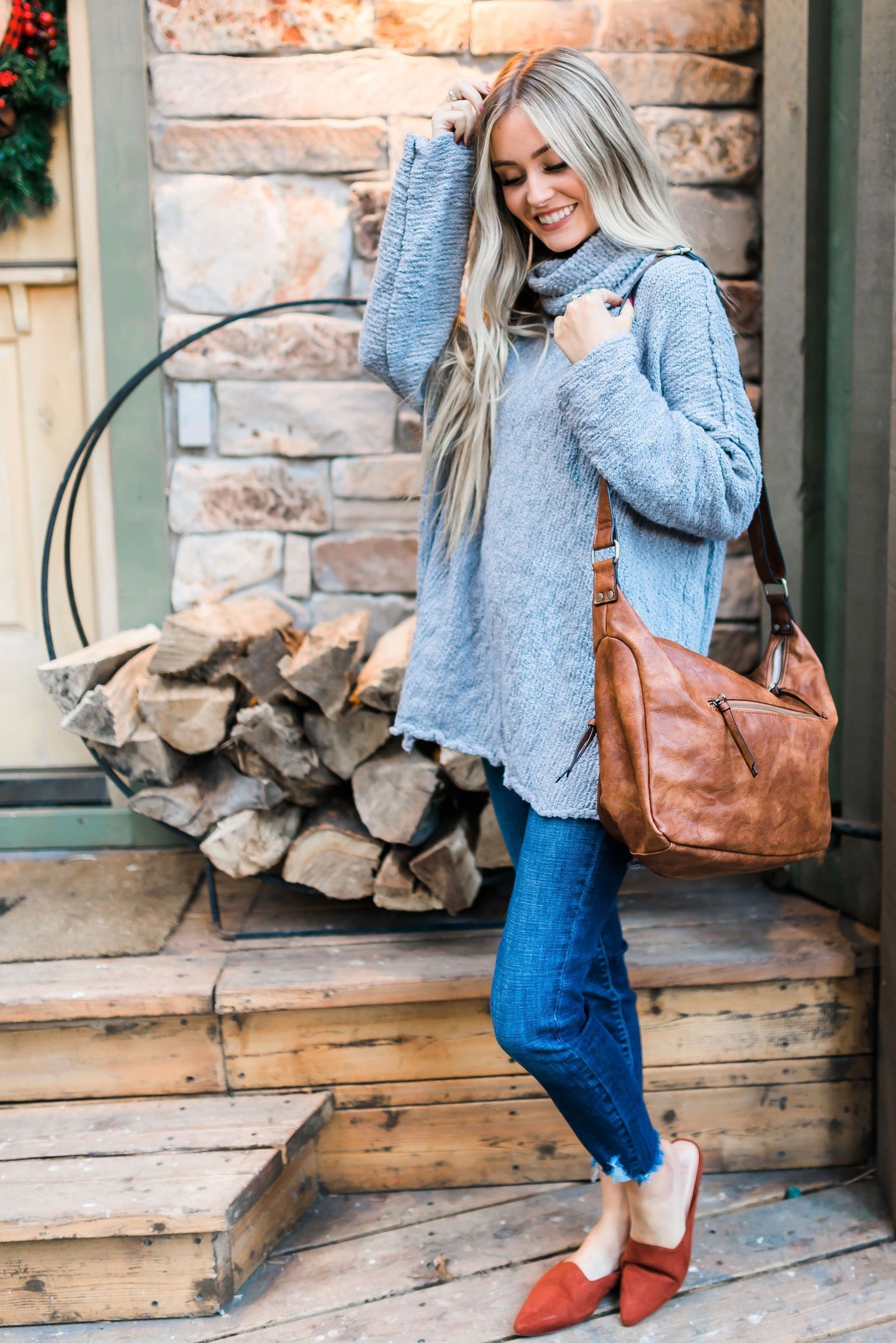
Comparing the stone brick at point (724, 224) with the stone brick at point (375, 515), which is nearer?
the stone brick at point (724, 224)

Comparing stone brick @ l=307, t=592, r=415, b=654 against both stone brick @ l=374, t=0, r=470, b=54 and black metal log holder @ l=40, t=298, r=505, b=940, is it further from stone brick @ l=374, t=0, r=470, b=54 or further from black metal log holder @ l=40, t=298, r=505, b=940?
stone brick @ l=374, t=0, r=470, b=54

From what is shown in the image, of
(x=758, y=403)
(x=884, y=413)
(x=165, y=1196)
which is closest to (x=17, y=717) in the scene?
(x=165, y=1196)

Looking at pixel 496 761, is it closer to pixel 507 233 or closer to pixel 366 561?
pixel 507 233

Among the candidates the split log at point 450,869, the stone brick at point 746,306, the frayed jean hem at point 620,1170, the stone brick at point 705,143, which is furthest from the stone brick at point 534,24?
the frayed jean hem at point 620,1170

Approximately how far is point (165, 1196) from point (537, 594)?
1166mm

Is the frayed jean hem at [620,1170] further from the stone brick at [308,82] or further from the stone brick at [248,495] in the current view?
the stone brick at [308,82]

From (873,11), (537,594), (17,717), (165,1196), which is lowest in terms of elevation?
(165,1196)

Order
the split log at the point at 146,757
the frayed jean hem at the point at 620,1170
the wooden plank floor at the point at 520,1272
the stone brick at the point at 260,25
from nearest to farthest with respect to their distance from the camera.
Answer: the frayed jean hem at the point at 620,1170 < the wooden plank floor at the point at 520,1272 < the split log at the point at 146,757 < the stone brick at the point at 260,25

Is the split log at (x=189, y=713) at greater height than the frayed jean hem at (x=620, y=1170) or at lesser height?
greater

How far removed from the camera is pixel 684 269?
1418 millimetres

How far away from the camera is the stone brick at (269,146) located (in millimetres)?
2404

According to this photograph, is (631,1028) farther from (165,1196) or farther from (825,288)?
(825,288)

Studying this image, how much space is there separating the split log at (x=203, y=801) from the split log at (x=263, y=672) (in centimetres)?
18

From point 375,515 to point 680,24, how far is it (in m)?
1.31
